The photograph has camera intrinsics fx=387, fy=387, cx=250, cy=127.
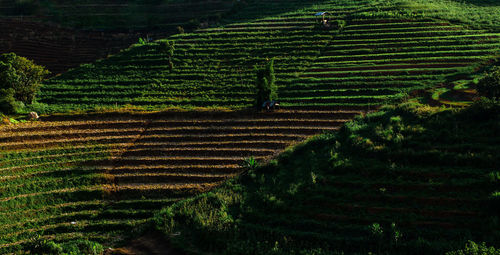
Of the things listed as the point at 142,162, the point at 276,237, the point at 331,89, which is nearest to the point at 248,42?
the point at 331,89

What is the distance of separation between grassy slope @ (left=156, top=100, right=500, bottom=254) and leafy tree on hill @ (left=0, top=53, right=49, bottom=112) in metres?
23.0

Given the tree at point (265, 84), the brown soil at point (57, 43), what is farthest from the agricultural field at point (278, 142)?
the tree at point (265, 84)

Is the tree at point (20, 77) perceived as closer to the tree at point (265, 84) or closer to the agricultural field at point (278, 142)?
the agricultural field at point (278, 142)

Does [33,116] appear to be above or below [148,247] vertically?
above

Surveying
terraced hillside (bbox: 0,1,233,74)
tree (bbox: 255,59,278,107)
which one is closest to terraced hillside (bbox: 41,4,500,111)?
tree (bbox: 255,59,278,107)

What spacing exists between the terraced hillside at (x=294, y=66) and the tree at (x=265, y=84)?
2.01 metres

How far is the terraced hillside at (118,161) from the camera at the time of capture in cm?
2620

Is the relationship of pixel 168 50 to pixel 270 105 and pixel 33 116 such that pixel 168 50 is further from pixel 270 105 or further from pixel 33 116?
pixel 270 105

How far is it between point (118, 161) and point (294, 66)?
23.1 metres

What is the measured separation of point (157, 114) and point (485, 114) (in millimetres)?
27099

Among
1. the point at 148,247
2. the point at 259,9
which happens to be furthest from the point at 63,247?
the point at 259,9

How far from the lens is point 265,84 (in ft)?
116

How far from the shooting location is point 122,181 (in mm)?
29188

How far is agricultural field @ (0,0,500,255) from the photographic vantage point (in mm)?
21406
